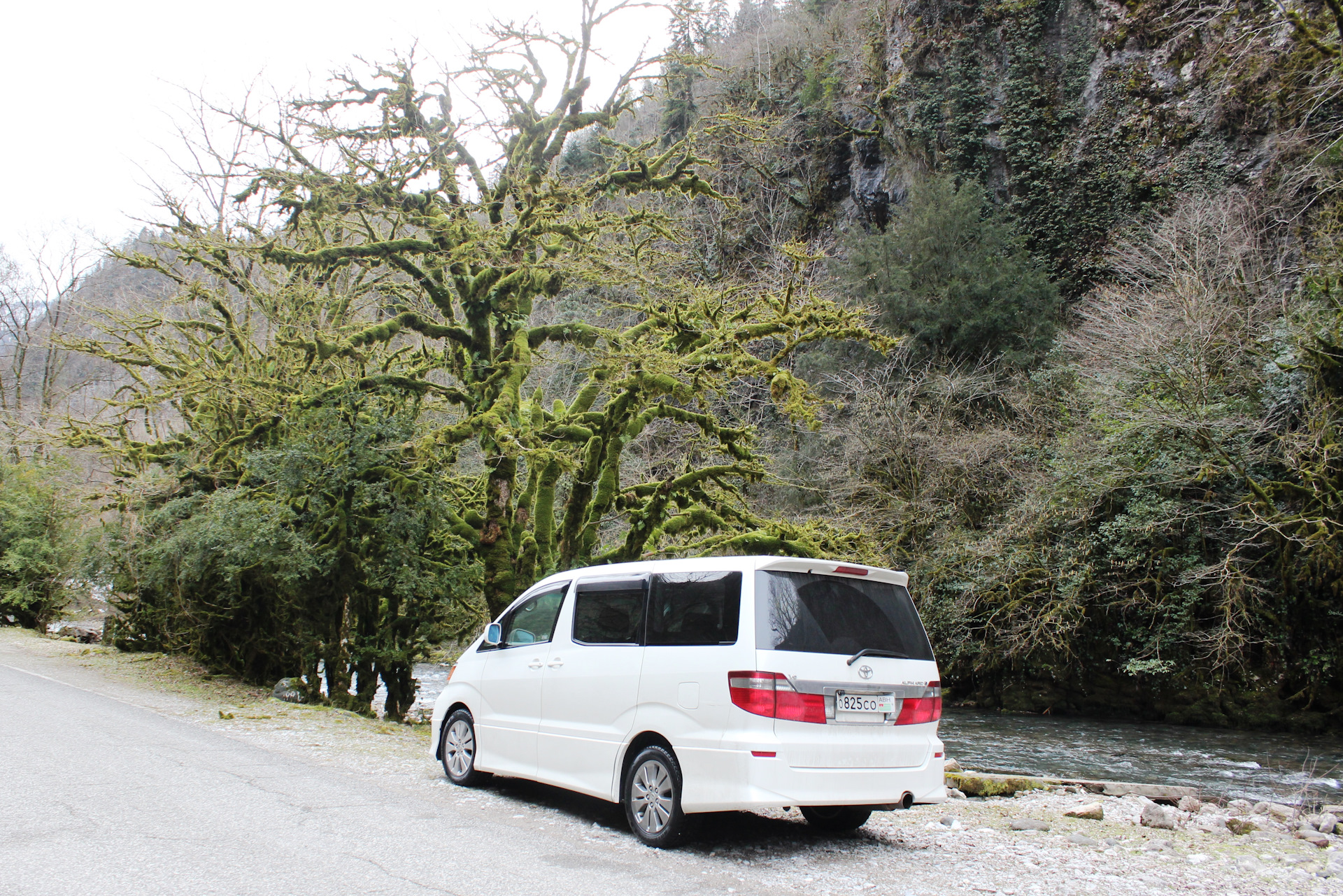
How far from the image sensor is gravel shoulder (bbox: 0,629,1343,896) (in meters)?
4.61

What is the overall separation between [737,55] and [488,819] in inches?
1667

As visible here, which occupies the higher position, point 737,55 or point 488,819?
point 737,55

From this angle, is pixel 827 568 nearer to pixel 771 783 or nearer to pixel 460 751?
pixel 771 783

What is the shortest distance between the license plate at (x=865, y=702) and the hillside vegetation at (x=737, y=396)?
21.3ft

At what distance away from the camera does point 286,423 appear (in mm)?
12109

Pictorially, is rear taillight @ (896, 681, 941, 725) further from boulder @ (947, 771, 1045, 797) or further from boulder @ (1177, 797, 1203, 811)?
boulder @ (1177, 797, 1203, 811)

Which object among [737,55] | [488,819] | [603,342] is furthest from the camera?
[737,55]

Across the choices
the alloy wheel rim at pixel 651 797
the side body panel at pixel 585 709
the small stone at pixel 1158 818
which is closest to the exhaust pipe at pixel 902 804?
the alloy wheel rim at pixel 651 797

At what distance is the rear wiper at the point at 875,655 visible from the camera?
203 inches

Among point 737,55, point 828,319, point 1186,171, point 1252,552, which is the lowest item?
point 1252,552

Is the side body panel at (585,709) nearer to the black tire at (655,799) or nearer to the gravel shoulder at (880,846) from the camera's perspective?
the black tire at (655,799)

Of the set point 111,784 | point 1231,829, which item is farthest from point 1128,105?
point 111,784

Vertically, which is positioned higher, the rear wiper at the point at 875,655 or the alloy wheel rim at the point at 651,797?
the rear wiper at the point at 875,655

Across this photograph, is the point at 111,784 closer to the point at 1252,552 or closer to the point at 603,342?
the point at 603,342
